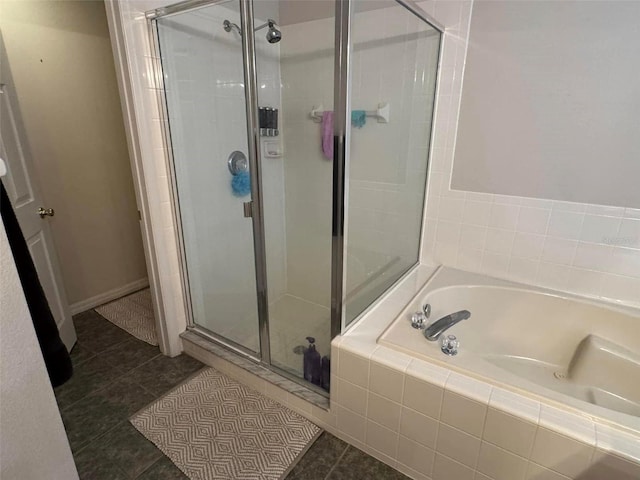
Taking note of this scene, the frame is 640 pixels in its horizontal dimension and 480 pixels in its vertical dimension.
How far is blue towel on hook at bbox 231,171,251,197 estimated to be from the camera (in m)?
2.00

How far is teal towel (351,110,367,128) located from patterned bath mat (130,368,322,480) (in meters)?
1.32

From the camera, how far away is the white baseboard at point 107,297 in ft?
8.17

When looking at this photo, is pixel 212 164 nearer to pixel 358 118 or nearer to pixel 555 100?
pixel 358 118

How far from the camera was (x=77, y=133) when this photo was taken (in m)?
2.31

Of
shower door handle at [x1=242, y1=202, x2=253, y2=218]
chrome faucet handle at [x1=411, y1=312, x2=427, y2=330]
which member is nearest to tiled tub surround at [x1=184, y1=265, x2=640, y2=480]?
chrome faucet handle at [x1=411, y1=312, x2=427, y2=330]

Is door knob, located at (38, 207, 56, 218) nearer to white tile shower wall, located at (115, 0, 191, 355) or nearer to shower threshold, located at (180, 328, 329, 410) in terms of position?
white tile shower wall, located at (115, 0, 191, 355)

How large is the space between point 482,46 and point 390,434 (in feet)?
5.92

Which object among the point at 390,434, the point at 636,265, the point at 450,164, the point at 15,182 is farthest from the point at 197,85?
the point at 636,265

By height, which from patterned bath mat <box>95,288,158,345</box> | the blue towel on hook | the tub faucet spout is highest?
the blue towel on hook

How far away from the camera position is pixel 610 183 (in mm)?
1540

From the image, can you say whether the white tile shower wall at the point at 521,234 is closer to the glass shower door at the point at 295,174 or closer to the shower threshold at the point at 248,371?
the glass shower door at the point at 295,174

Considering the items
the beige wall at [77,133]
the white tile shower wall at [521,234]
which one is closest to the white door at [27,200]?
the beige wall at [77,133]

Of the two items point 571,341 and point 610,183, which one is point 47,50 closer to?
point 610,183

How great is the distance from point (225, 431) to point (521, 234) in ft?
5.66
